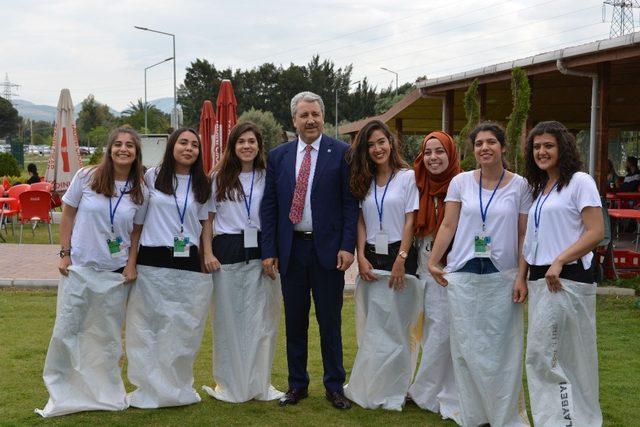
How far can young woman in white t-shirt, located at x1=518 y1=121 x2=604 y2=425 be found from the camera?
3674mm

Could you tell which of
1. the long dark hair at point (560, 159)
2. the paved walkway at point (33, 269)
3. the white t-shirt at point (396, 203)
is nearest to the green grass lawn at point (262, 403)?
the white t-shirt at point (396, 203)

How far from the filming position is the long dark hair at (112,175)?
4323 mm

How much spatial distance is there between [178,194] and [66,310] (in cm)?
95

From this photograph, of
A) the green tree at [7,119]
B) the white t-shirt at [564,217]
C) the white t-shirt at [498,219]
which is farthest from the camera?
the green tree at [7,119]

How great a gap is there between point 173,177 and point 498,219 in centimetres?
196

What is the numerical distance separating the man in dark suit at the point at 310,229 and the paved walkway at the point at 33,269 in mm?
3768

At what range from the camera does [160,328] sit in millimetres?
4449

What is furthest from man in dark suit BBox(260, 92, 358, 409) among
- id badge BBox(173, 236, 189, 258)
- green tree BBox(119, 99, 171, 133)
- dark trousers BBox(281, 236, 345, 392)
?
green tree BBox(119, 99, 171, 133)

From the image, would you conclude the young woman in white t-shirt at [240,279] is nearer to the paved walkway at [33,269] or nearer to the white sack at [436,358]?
the white sack at [436,358]

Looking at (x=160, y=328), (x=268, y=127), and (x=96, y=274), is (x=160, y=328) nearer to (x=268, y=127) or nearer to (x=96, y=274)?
(x=96, y=274)

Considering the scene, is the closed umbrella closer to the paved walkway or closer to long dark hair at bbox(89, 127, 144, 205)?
the paved walkway

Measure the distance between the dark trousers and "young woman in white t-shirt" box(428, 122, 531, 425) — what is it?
2.74 ft

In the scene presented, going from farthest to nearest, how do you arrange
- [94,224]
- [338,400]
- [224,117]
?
[224,117], [338,400], [94,224]

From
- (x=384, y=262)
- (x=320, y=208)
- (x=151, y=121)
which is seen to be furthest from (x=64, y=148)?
(x=151, y=121)
